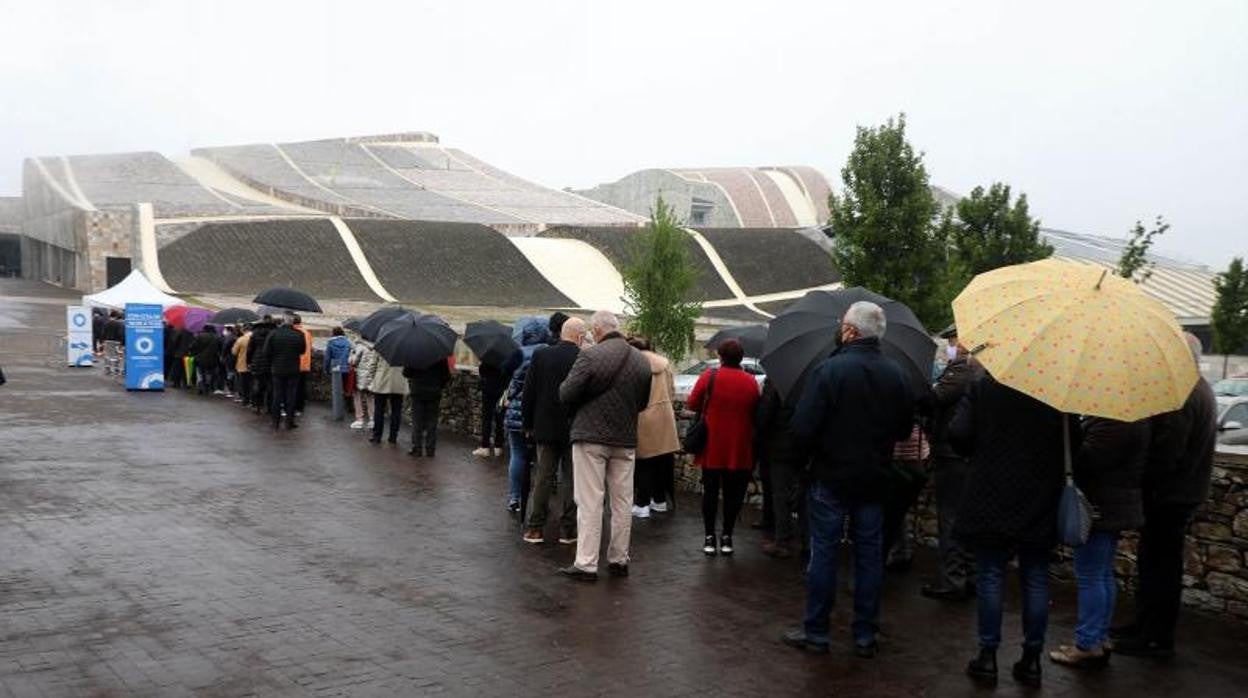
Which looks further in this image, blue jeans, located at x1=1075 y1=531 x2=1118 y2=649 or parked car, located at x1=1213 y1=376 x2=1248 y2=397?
parked car, located at x1=1213 y1=376 x2=1248 y2=397

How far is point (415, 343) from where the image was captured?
12.0 metres

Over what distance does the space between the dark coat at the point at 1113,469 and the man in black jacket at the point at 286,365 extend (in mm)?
11395

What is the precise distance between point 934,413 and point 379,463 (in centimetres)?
675

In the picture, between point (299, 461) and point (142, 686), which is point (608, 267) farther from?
point (142, 686)

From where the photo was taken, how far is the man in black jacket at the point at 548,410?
305 inches

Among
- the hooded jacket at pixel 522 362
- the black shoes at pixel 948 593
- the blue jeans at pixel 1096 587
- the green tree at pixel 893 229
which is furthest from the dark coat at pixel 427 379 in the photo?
the green tree at pixel 893 229

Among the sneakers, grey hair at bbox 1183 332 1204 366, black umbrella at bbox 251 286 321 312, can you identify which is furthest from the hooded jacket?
black umbrella at bbox 251 286 321 312

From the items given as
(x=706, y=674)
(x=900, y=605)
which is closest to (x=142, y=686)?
(x=706, y=674)

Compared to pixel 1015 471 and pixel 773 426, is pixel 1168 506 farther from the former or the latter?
pixel 773 426

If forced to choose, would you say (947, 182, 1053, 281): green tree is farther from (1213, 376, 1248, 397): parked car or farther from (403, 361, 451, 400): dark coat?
(403, 361, 451, 400): dark coat

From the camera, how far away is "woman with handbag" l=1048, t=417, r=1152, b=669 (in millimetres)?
5477

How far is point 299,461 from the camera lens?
38.6ft

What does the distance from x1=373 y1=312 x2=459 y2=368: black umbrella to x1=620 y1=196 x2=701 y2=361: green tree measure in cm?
2204

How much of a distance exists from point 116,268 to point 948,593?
49836 millimetres
